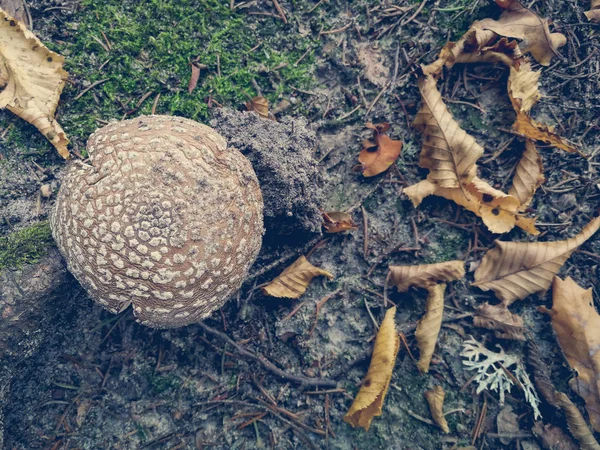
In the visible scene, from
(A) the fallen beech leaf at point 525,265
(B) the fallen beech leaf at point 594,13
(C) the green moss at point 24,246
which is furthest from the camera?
(B) the fallen beech leaf at point 594,13

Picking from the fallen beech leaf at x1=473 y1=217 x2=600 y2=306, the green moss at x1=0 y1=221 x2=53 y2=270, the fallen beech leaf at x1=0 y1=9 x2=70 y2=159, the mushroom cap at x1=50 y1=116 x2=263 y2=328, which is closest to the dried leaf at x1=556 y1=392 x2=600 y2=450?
the fallen beech leaf at x1=473 y1=217 x2=600 y2=306

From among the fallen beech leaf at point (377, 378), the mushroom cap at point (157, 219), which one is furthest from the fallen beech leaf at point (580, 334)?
the mushroom cap at point (157, 219)

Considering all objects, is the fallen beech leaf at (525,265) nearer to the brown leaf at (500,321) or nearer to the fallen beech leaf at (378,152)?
the brown leaf at (500,321)

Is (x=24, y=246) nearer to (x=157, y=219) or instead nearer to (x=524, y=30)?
(x=157, y=219)

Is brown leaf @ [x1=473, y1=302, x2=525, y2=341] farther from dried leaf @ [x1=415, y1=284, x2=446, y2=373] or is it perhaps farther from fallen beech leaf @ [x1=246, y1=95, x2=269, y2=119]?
fallen beech leaf @ [x1=246, y1=95, x2=269, y2=119]

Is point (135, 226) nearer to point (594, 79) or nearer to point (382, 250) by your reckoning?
point (382, 250)

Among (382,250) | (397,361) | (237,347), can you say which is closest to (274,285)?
(237,347)

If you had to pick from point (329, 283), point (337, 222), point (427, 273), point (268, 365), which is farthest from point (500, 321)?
point (268, 365)
